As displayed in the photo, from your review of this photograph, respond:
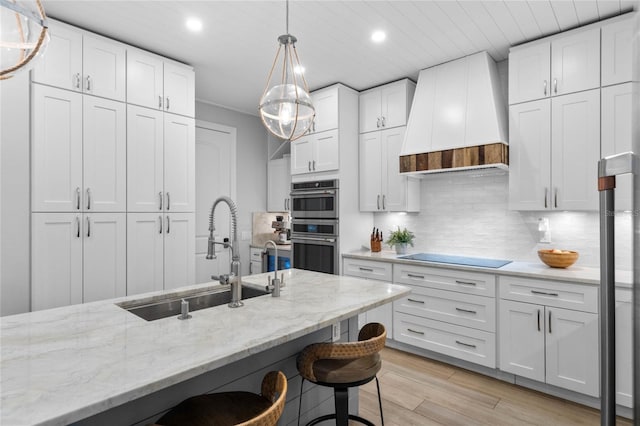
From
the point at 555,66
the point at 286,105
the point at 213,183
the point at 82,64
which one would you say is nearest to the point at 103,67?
the point at 82,64

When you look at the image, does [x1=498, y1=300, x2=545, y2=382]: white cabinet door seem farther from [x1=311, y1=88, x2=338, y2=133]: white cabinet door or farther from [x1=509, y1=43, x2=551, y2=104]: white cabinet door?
[x1=311, y1=88, x2=338, y2=133]: white cabinet door

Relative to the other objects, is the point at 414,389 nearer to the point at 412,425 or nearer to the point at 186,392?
the point at 412,425

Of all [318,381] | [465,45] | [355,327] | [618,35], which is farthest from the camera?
[465,45]

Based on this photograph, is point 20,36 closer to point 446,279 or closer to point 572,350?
point 446,279

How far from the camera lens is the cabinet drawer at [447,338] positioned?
3047mm

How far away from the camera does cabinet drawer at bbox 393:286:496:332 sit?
3.04 meters

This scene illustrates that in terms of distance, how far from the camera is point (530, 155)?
3104 mm

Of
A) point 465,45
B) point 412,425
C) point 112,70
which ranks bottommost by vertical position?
point 412,425

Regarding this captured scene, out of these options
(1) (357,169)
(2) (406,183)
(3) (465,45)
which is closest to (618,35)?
(3) (465,45)

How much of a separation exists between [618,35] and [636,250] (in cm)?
313

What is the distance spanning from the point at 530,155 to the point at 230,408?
3054mm

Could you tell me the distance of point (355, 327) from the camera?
2.31 m

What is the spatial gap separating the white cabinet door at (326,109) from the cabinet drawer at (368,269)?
1.55m

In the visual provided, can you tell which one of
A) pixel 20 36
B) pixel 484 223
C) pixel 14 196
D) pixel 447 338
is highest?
pixel 20 36
